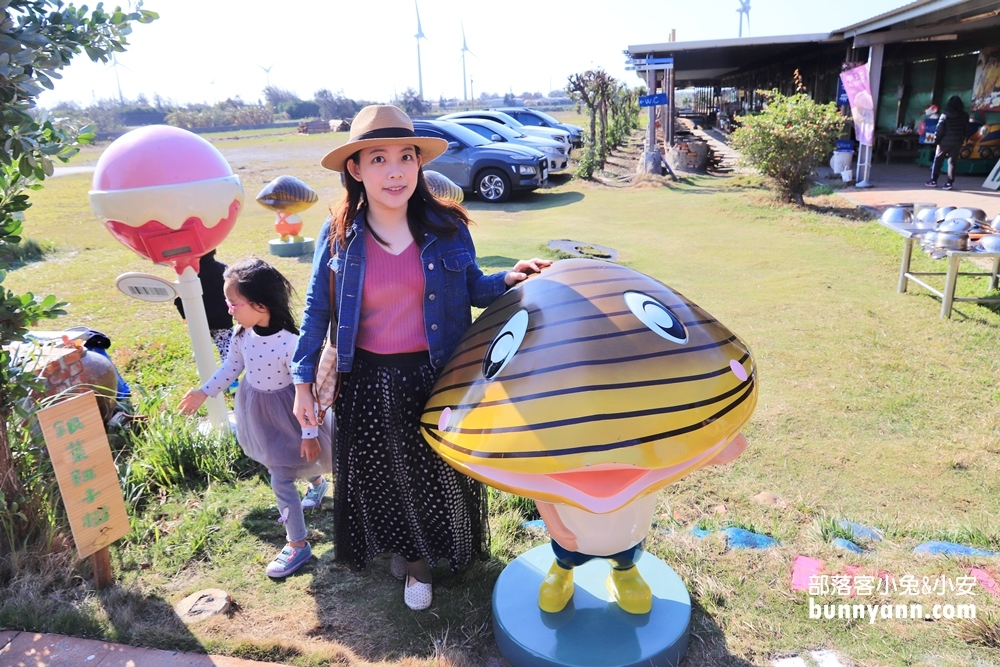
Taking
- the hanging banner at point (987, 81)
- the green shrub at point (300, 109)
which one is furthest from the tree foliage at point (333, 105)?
the hanging banner at point (987, 81)

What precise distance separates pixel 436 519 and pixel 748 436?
2151 millimetres

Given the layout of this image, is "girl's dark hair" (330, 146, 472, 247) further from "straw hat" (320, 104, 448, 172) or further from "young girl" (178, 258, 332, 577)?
"young girl" (178, 258, 332, 577)

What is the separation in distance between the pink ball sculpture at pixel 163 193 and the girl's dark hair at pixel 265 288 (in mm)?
697

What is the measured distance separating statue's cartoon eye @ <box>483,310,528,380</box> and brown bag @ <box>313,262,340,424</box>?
604 millimetres

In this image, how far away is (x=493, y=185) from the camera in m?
12.1

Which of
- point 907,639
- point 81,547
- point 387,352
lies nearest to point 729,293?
point 907,639

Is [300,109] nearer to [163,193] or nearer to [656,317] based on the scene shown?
[163,193]

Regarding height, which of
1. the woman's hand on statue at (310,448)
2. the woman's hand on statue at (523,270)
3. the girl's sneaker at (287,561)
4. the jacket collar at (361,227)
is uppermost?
the jacket collar at (361,227)

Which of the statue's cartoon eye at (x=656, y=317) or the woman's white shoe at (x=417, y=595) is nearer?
the statue's cartoon eye at (x=656, y=317)

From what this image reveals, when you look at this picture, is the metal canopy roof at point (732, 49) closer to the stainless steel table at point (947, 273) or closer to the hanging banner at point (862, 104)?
the hanging banner at point (862, 104)

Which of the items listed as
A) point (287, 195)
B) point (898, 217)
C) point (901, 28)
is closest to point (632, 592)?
point (898, 217)

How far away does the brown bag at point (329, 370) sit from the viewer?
2248 mm

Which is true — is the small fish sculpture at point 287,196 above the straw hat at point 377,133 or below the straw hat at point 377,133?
below

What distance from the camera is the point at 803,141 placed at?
9844 millimetres
